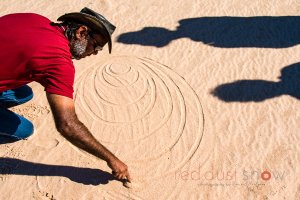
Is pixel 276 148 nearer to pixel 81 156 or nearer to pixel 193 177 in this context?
pixel 193 177

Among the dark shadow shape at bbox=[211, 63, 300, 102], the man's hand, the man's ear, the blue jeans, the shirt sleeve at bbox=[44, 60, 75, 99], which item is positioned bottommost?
the blue jeans

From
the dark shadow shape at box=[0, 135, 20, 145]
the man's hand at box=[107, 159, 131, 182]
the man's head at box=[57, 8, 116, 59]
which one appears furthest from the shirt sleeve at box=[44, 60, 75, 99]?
the dark shadow shape at box=[0, 135, 20, 145]

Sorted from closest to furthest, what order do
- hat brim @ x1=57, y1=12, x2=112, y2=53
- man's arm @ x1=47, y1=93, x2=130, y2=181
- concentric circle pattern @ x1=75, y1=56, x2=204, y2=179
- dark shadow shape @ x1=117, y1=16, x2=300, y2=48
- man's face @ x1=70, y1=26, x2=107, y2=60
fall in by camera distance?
man's arm @ x1=47, y1=93, x2=130, y2=181 → hat brim @ x1=57, y1=12, x2=112, y2=53 → man's face @ x1=70, y1=26, x2=107, y2=60 → concentric circle pattern @ x1=75, y1=56, x2=204, y2=179 → dark shadow shape @ x1=117, y1=16, x2=300, y2=48

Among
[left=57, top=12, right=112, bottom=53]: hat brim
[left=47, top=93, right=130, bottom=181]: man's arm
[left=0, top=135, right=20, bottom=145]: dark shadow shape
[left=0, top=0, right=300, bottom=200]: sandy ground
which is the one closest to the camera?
[left=47, top=93, right=130, bottom=181]: man's arm

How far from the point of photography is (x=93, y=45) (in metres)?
3.69

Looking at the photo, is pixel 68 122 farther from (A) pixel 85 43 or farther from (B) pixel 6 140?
(B) pixel 6 140

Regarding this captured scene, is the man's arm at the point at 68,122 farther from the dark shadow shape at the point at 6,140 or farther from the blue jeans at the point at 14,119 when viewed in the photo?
the dark shadow shape at the point at 6,140

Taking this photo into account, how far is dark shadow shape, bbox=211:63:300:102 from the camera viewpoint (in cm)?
571

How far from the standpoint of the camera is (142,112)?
5465 mm

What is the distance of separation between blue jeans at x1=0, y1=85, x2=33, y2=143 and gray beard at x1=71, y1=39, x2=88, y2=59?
5.37 feet

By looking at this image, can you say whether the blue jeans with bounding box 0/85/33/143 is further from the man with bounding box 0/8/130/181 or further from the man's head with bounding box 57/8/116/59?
the man's head with bounding box 57/8/116/59

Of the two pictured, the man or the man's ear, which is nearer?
the man

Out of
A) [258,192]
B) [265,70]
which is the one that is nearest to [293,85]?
[265,70]

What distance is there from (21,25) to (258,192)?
3.61 metres
